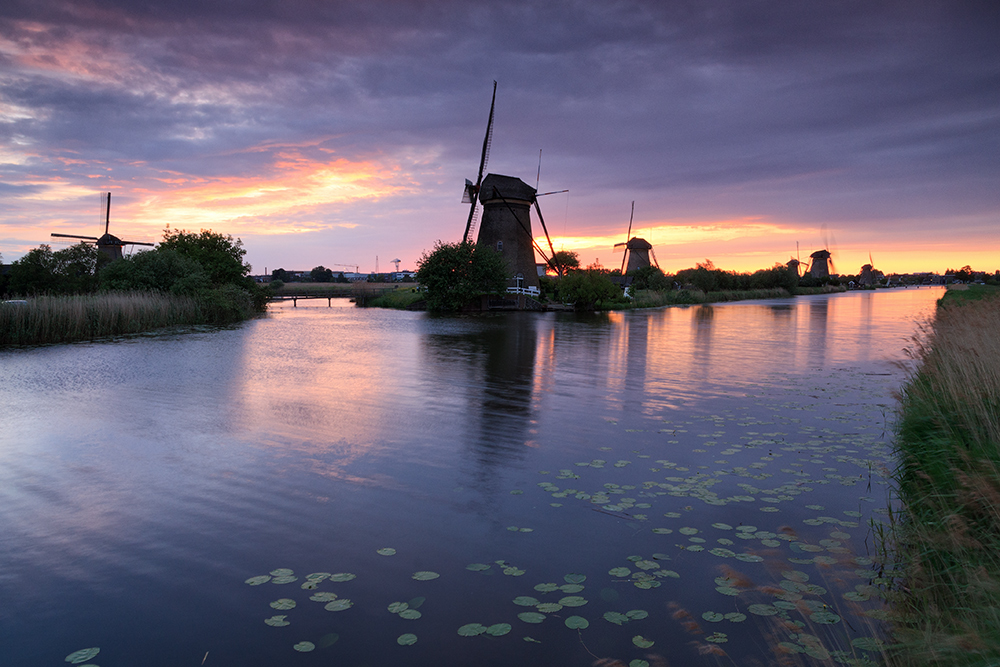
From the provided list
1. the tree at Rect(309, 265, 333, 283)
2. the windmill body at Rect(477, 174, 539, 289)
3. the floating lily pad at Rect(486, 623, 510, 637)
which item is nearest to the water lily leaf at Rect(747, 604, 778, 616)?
the floating lily pad at Rect(486, 623, 510, 637)

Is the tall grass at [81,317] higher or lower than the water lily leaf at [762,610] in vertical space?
higher

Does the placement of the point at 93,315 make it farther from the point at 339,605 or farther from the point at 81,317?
the point at 339,605

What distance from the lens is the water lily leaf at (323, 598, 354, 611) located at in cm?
384

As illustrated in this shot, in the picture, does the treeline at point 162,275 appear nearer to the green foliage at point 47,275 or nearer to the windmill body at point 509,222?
the green foliage at point 47,275

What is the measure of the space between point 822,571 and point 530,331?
23403 millimetres

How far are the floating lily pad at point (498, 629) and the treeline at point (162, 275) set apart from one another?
94.0 ft

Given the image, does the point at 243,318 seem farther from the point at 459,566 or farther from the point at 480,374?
the point at 459,566

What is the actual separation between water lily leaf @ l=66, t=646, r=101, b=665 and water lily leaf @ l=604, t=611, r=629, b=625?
3.30m

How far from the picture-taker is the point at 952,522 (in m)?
4.02

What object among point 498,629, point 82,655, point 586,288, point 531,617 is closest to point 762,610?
point 531,617

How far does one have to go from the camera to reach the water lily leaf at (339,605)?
12.6 feet

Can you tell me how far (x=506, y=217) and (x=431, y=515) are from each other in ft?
147

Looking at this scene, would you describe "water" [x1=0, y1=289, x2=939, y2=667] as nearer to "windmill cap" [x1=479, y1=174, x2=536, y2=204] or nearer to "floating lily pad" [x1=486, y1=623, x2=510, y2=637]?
"floating lily pad" [x1=486, y1=623, x2=510, y2=637]

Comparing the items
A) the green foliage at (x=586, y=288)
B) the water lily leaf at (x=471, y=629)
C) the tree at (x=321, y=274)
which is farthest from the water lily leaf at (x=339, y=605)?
the tree at (x=321, y=274)
